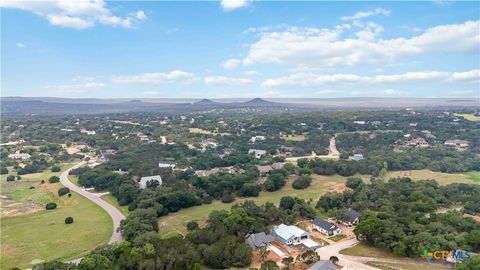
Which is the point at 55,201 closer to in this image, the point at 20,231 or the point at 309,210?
the point at 20,231

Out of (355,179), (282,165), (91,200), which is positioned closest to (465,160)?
(355,179)

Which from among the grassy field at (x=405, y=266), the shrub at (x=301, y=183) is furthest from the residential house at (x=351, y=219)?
the shrub at (x=301, y=183)

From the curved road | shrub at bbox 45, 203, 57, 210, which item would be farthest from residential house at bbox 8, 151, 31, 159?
shrub at bbox 45, 203, 57, 210

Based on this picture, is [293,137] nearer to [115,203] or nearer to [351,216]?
[351,216]

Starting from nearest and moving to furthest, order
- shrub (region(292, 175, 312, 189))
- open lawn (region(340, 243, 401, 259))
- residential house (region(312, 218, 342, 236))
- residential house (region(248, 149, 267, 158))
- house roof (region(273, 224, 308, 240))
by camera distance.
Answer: open lawn (region(340, 243, 401, 259))
house roof (region(273, 224, 308, 240))
residential house (region(312, 218, 342, 236))
shrub (region(292, 175, 312, 189))
residential house (region(248, 149, 267, 158))

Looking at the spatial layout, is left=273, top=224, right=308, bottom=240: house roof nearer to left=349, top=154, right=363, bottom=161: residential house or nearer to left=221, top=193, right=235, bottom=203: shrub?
left=221, top=193, right=235, bottom=203: shrub

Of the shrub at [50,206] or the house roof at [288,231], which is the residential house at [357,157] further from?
the shrub at [50,206]

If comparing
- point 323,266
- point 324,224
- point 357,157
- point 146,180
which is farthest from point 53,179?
point 357,157
